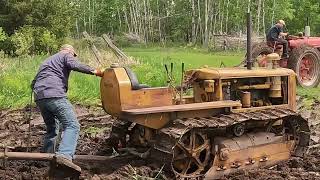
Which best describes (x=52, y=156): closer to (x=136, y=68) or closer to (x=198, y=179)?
(x=198, y=179)

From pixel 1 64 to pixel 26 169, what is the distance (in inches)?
400

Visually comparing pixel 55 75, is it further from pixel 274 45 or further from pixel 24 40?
pixel 24 40

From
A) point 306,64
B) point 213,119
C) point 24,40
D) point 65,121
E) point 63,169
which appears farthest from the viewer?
point 24,40

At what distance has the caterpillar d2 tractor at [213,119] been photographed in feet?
24.3

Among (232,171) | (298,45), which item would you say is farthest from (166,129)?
(298,45)

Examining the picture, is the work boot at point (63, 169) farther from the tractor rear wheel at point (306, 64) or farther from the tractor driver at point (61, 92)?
the tractor rear wheel at point (306, 64)

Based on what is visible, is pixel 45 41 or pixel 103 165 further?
pixel 45 41

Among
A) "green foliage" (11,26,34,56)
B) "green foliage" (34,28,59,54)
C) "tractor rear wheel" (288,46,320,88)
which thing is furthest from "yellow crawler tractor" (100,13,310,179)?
"green foliage" (34,28,59,54)

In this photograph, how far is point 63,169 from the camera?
7.09 meters

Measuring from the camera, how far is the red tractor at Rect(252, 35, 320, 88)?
1573cm

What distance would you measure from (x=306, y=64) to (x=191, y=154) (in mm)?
9970

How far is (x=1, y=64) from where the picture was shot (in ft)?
56.9

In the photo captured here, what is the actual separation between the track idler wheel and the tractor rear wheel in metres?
8.69

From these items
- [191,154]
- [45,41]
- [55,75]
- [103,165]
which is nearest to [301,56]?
[191,154]
